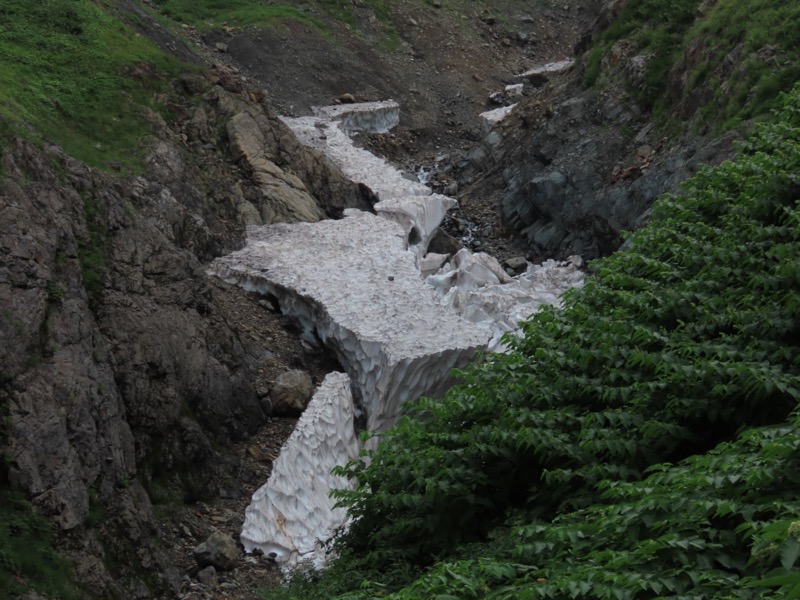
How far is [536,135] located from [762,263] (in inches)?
795

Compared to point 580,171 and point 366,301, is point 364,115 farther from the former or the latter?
point 366,301

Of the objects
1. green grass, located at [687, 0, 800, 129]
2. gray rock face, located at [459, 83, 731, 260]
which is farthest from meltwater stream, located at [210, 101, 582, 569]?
green grass, located at [687, 0, 800, 129]

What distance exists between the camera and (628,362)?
9711mm

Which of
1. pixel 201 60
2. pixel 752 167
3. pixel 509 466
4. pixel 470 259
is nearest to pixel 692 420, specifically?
pixel 509 466

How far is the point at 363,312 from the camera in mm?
19062

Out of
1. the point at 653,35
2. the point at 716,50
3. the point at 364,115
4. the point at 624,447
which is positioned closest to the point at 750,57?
the point at 716,50

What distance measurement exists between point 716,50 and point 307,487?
1692 cm

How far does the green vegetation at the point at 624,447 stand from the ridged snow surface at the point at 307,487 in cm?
316

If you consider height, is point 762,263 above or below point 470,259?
above

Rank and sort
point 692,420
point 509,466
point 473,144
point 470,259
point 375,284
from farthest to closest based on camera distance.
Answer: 1. point 473,144
2. point 470,259
3. point 375,284
4. point 509,466
5. point 692,420

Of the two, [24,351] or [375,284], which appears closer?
[24,351]

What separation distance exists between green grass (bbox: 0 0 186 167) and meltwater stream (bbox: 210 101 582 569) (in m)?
3.67

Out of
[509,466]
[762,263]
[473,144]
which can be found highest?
[762,263]

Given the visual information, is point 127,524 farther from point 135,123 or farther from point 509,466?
point 135,123
